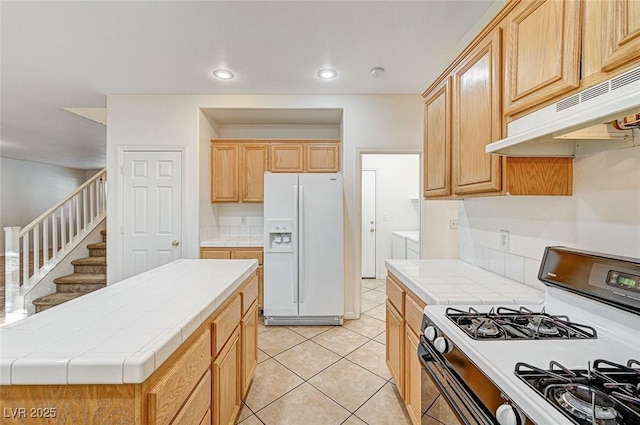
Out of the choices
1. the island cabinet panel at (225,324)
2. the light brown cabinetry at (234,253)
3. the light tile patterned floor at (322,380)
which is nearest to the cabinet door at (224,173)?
the light brown cabinetry at (234,253)

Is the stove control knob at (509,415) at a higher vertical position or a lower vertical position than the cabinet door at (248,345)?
higher

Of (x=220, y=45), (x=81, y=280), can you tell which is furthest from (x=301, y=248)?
(x=81, y=280)

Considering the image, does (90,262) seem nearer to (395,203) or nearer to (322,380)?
(322,380)

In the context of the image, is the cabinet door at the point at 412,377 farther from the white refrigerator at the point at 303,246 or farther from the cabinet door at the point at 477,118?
the white refrigerator at the point at 303,246

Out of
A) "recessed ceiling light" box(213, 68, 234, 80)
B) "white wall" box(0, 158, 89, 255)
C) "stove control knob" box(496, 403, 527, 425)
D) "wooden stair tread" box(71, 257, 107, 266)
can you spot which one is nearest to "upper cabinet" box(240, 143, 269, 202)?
"recessed ceiling light" box(213, 68, 234, 80)

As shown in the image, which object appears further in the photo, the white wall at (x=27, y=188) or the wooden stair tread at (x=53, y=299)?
the white wall at (x=27, y=188)

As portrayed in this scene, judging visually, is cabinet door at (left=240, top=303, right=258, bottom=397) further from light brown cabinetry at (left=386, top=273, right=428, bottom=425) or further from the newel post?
the newel post

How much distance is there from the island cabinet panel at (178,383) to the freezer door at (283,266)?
189cm

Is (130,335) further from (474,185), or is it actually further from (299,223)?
(299,223)

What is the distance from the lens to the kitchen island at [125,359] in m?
0.76

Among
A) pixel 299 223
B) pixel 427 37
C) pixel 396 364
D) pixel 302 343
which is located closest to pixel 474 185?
pixel 396 364

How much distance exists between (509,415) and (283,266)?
258cm

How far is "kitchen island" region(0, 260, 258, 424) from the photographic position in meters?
0.76

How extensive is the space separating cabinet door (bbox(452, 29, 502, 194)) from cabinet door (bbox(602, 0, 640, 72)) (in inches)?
18.9
